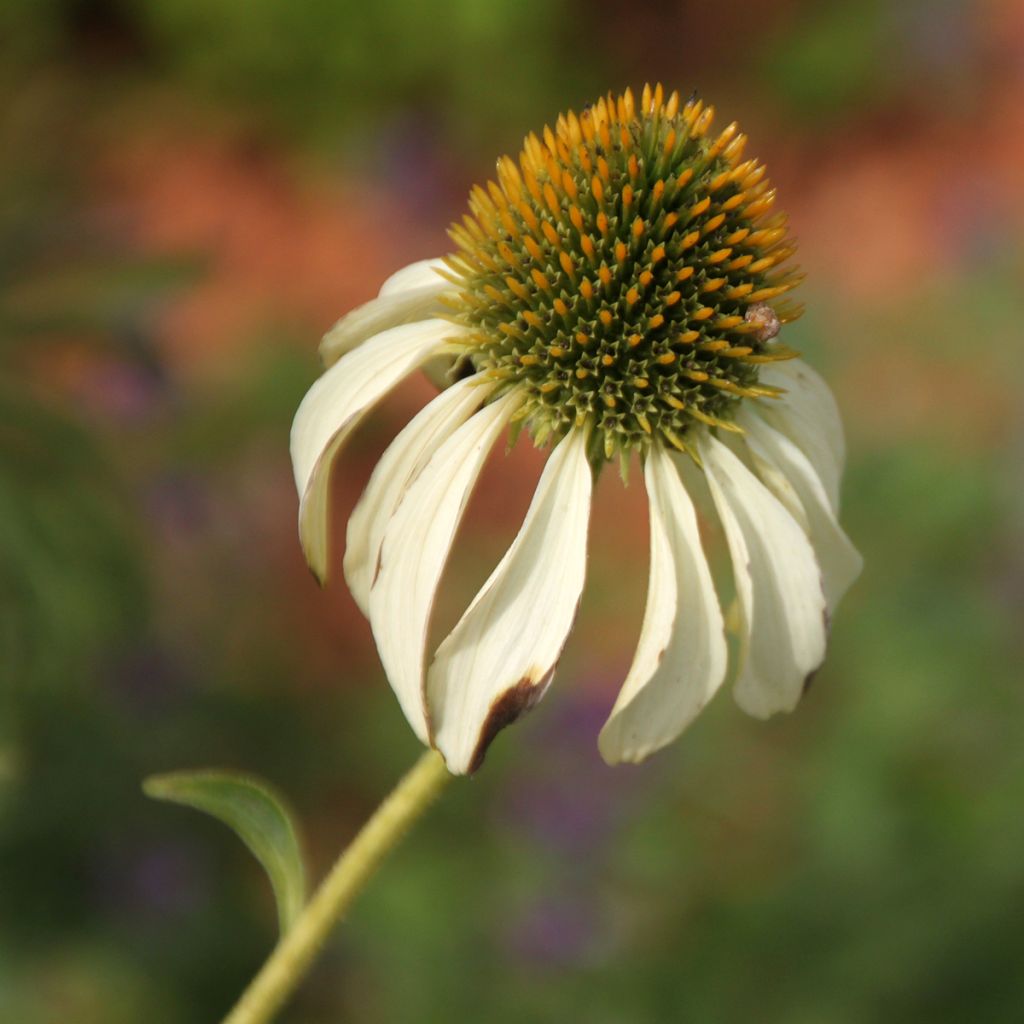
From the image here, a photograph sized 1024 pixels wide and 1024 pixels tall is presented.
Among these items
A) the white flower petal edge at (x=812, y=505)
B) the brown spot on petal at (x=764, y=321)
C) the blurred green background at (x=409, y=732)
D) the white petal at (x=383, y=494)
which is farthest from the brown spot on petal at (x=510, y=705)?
the blurred green background at (x=409, y=732)

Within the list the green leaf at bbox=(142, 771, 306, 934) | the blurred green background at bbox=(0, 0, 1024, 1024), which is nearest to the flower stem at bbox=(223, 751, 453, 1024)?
the green leaf at bbox=(142, 771, 306, 934)

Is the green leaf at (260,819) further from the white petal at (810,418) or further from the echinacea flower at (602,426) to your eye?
the white petal at (810,418)

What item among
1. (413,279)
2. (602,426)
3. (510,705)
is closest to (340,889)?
(510,705)

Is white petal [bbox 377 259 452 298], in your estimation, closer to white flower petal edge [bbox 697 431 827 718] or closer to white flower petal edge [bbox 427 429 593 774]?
white flower petal edge [bbox 427 429 593 774]

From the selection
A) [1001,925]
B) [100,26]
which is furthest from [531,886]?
[100,26]

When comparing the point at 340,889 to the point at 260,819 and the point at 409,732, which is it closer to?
the point at 260,819

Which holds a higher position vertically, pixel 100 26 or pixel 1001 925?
pixel 100 26

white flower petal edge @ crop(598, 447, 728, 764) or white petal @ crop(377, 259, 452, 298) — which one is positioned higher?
white petal @ crop(377, 259, 452, 298)

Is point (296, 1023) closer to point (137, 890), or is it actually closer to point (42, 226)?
point (137, 890)
